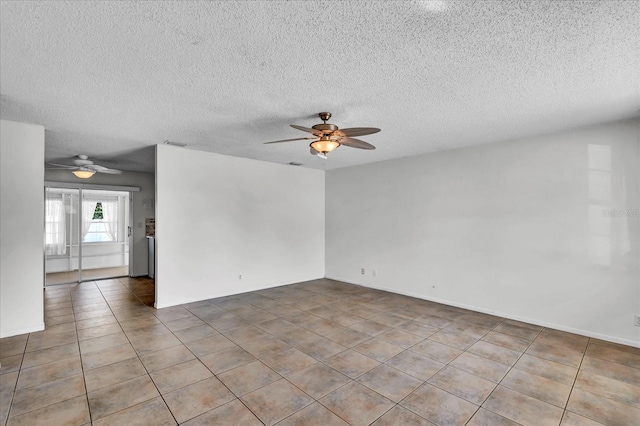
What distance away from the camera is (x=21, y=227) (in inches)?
147

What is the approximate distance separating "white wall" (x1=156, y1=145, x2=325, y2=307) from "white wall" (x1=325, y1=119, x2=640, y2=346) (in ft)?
4.85

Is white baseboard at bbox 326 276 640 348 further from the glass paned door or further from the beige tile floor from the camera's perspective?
the glass paned door

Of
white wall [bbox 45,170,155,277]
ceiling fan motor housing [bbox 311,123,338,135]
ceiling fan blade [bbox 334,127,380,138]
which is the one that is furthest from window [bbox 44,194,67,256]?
ceiling fan blade [bbox 334,127,380,138]

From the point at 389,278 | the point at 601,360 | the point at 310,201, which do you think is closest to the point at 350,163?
the point at 310,201

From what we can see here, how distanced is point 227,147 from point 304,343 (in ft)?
10.8

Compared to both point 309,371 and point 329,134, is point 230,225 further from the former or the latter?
point 309,371

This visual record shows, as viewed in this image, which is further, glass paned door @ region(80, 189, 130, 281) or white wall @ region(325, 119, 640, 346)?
glass paned door @ region(80, 189, 130, 281)

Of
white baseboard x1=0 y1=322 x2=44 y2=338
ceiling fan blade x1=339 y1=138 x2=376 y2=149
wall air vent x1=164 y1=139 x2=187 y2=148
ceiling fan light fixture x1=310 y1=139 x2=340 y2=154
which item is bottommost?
white baseboard x1=0 y1=322 x2=44 y2=338

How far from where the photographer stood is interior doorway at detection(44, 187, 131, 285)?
7205 millimetres

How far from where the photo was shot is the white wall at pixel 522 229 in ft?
11.8

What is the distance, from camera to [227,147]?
506cm

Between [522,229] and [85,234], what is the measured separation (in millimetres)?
9875

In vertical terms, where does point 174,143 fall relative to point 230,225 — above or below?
above

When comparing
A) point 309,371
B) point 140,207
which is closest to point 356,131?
point 309,371
